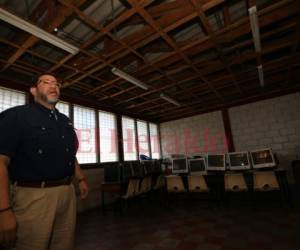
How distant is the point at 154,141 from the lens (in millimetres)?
8898

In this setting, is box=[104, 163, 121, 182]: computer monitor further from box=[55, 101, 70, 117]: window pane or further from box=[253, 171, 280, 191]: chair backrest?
box=[253, 171, 280, 191]: chair backrest

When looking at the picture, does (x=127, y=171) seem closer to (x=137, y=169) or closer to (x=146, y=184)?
(x=137, y=169)

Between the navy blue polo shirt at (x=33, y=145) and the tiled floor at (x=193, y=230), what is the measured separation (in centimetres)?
202

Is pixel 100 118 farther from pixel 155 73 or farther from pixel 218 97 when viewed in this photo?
pixel 218 97

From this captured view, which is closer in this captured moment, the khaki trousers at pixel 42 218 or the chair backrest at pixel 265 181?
the khaki trousers at pixel 42 218

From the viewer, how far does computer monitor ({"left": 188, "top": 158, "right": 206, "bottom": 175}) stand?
5.22 meters

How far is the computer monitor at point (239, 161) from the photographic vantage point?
4906 mm

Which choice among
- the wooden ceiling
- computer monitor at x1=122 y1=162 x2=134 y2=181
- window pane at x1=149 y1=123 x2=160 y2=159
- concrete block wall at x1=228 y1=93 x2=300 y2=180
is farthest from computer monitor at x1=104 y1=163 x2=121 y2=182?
concrete block wall at x1=228 y1=93 x2=300 y2=180

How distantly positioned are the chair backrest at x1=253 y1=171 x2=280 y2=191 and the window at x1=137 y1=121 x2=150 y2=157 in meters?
4.55

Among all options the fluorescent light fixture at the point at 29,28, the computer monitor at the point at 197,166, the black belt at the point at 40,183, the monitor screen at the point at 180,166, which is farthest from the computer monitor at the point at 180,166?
the black belt at the point at 40,183

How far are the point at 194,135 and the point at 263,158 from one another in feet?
12.1

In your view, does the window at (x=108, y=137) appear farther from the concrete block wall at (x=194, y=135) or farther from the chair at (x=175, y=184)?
the concrete block wall at (x=194, y=135)

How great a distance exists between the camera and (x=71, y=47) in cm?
316

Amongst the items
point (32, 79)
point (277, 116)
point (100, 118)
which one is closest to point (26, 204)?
point (32, 79)
